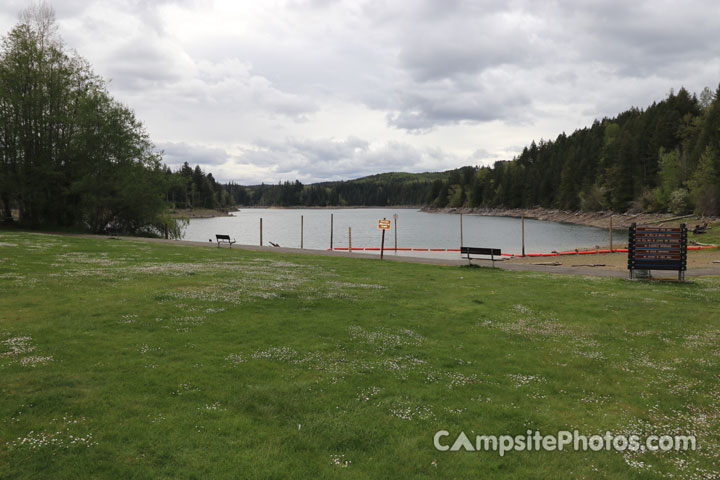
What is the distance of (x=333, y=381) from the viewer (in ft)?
26.5

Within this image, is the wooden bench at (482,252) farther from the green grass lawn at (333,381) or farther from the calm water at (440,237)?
the calm water at (440,237)

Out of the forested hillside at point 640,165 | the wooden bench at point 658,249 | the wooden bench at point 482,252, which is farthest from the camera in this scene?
the forested hillside at point 640,165

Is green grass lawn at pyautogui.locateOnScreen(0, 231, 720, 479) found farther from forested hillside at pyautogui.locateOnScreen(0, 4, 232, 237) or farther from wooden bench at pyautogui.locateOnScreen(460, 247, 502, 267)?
forested hillside at pyautogui.locateOnScreen(0, 4, 232, 237)

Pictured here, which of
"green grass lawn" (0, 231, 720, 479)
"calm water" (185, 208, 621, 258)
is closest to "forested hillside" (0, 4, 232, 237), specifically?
"calm water" (185, 208, 621, 258)

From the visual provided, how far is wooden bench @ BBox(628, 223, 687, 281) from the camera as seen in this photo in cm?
2097

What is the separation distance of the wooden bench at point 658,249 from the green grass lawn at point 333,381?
568 cm

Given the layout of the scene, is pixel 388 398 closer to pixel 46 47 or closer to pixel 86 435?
pixel 86 435

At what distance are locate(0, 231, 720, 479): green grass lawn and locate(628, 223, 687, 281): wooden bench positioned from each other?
568 cm

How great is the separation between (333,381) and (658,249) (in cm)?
2134

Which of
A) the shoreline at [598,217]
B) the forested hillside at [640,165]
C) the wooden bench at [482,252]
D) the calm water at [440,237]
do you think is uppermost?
the forested hillside at [640,165]

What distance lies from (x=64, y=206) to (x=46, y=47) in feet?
68.0

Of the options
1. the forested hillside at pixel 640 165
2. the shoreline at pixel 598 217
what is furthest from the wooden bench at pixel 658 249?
the forested hillside at pixel 640 165

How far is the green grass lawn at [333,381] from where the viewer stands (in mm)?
5664

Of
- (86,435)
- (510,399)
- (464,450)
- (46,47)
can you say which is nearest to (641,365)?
(510,399)
